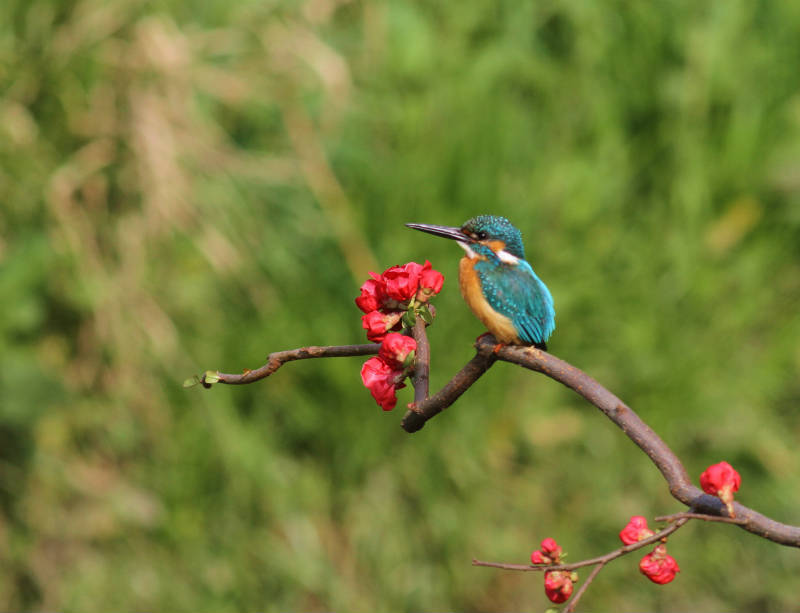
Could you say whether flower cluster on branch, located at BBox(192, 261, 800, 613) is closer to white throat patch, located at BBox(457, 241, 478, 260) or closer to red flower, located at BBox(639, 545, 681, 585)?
red flower, located at BBox(639, 545, 681, 585)

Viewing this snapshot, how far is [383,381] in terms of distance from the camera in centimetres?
108

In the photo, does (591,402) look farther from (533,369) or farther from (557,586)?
(557,586)

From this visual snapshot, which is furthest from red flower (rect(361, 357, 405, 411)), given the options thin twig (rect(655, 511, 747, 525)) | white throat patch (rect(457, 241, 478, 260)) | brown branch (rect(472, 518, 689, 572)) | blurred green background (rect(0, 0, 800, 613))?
blurred green background (rect(0, 0, 800, 613))

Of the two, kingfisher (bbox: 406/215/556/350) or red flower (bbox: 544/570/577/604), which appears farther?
kingfisher (bbox: 406/215/556/350)

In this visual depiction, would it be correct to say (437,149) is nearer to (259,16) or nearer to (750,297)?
(259,16)

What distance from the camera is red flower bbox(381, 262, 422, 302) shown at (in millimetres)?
1070

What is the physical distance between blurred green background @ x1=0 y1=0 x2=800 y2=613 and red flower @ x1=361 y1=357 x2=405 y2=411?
104 inches

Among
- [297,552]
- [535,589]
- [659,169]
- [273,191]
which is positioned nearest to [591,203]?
[659,169]

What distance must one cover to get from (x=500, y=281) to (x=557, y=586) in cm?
54

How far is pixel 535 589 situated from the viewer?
12.5 ft

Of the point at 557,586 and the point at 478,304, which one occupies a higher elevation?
the point at 478,304

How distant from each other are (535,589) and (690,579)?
0.60 m

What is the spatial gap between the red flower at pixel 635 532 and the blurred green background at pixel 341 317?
2.69 m

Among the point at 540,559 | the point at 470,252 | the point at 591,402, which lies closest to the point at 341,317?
the point at 470,252
